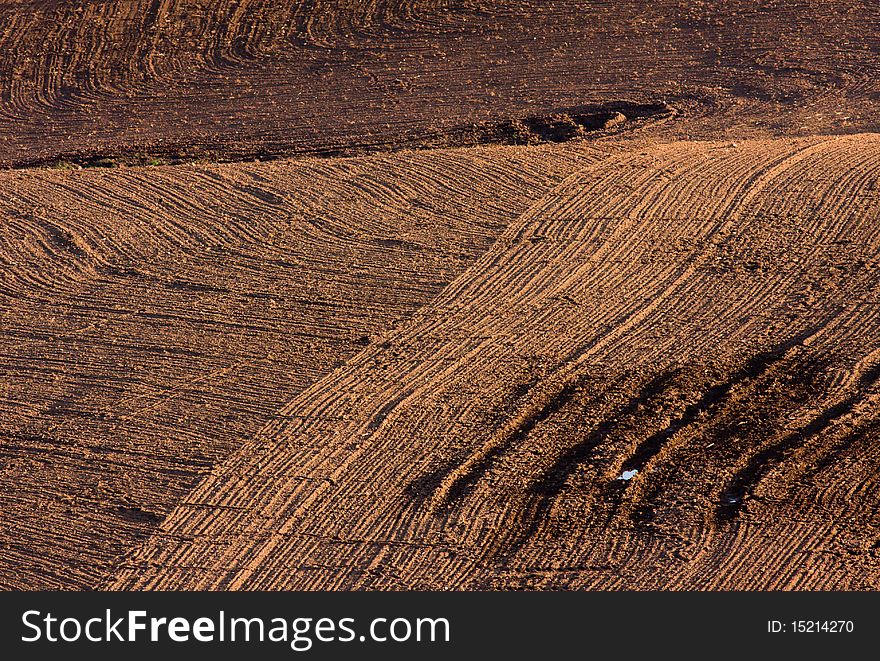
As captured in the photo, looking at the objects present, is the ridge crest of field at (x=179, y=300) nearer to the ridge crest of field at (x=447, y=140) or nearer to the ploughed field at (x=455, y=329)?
the ploughed field at (x=455, y=329)

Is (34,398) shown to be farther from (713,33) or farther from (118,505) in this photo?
(713,33)

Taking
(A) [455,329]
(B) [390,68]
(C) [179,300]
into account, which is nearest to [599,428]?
(A) [455,329]

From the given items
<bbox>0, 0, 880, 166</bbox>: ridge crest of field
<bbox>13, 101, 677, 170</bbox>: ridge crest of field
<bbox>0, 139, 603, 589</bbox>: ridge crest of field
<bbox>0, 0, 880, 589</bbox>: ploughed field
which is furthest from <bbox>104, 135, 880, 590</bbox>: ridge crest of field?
<bbox>0, 0, 880, 166</bbox>: ridge crest of field

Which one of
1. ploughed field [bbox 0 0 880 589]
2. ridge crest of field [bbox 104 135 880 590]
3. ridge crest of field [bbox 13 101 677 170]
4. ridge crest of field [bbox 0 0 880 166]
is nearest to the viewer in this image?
ridge crest of field [bbox 104 135 880 590]

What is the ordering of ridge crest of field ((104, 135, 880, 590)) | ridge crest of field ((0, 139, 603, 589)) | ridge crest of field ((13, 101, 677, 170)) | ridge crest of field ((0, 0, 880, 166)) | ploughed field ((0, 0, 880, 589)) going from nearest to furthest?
ridge crest of field ((104, 135, 880, 590))
ploughed field ((0, 0, 880, 589))
ridge crest of field ((0, 139, 603, 589))
ridge crest of field ((13, 101, 677, 170))
ridge crest of field ((0, 0, 880, 166))

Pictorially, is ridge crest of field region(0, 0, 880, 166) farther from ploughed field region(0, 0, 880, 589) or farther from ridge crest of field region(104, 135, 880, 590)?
ridge crest of field region(104, 135, 880, 590)

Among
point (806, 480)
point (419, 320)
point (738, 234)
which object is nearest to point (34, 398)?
point (419, 320)
